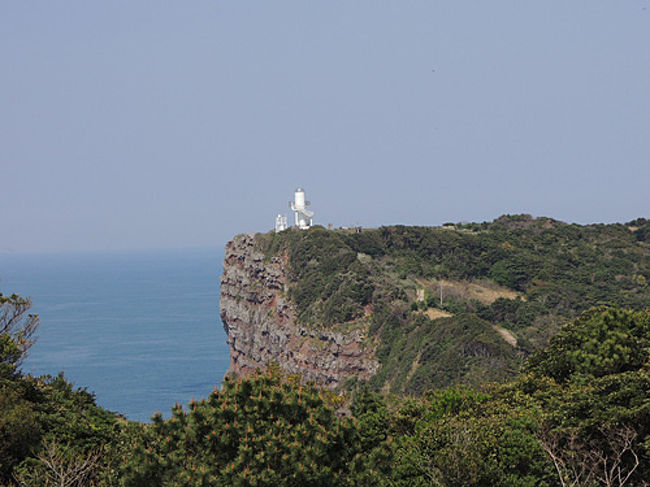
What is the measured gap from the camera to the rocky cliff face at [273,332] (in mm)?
78625

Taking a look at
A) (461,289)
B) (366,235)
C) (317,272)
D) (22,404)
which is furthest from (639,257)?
(22,404)

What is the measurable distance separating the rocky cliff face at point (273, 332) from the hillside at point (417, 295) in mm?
154

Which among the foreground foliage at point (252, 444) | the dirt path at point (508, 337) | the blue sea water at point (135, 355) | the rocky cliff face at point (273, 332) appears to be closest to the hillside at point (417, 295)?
the rocky cliff face at point (273, 332)

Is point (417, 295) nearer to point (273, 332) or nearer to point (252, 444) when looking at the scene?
point (273, 332)

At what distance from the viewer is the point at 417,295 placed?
8725 cm

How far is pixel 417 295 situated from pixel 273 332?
17.9 meters

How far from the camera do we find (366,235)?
346 ft

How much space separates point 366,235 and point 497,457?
8430 cm

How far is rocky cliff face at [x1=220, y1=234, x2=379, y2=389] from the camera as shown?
7862 cm

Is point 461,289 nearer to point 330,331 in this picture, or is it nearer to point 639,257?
point 330,331

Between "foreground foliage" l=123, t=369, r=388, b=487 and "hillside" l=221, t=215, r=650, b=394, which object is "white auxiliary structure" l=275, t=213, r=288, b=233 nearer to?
"hillside" l=221, t=215, r=650, b=394

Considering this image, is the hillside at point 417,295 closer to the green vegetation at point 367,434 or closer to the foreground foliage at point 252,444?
the green vegetation at point 367,434

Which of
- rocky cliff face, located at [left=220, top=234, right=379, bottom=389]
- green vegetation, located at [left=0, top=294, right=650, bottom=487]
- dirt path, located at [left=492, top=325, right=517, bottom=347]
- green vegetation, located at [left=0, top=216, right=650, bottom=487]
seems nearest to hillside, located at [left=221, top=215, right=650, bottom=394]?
rocky cliff face, located at [left=220, top=234, right=379, bottom=389]

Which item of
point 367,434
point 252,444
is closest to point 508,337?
point 367,434
